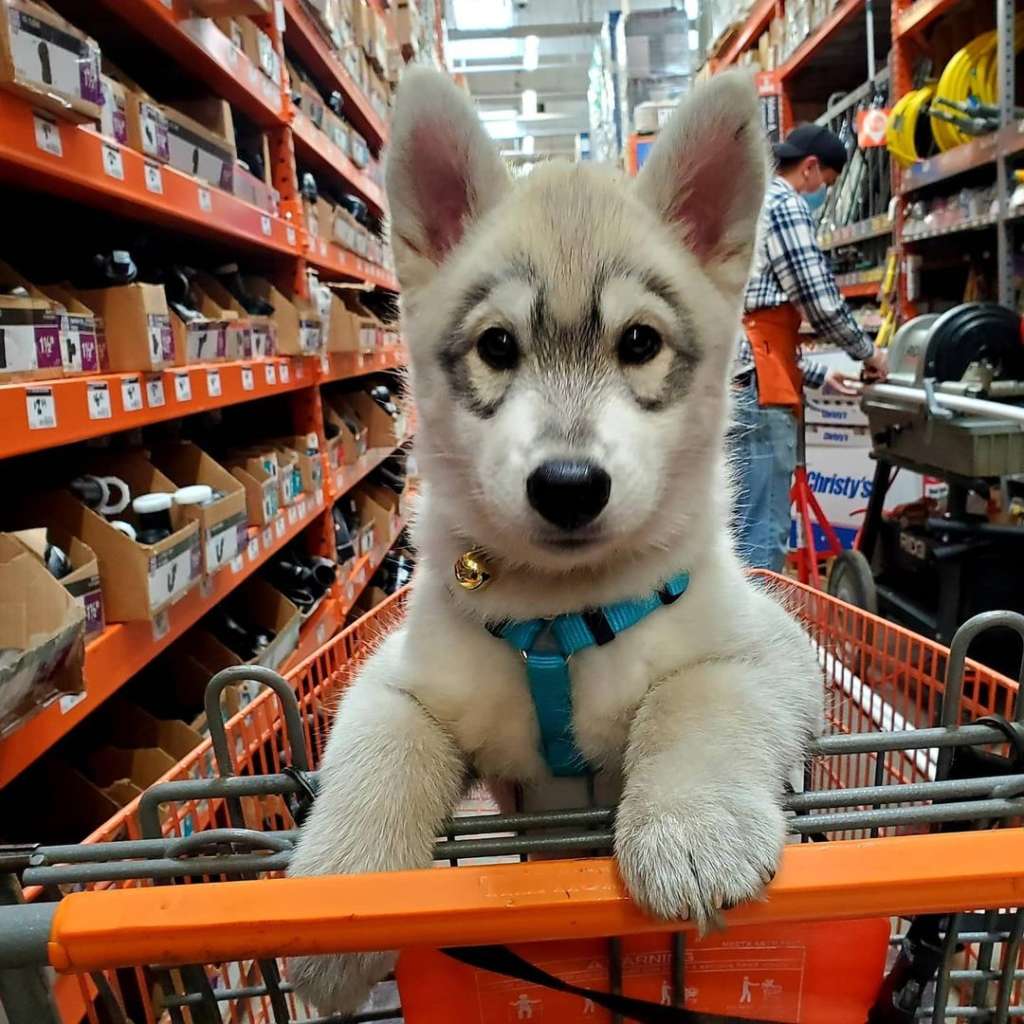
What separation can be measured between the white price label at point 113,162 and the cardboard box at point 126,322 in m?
0.20

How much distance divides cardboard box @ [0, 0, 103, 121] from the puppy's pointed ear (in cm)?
87

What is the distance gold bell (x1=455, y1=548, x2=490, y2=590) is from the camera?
3.23ft

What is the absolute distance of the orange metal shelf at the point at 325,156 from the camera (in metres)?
3.04

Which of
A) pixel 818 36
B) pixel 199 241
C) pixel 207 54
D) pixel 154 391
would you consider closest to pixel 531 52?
pixel 818 36

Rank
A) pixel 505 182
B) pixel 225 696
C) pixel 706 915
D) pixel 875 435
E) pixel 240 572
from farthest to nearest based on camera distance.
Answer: pixel 875 435 < pixel 240 572 < pixel 225 696 < pixel 505 182 < pixel 706 915

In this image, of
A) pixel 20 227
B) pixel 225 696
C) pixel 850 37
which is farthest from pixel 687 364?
pixel 850 37

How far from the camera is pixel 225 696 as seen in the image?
1.91m

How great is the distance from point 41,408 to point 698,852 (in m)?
1.12

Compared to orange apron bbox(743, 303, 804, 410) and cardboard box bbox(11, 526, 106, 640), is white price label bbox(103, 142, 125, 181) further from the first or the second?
orange apron bbox(743, 303, 804, 410)

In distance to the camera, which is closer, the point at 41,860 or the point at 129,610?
the point at 41,860

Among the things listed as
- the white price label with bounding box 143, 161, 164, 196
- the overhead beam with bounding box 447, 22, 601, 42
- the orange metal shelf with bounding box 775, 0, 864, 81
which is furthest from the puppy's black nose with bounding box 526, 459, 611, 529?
the overhead beam with bounding box 447, 22, 601, 42

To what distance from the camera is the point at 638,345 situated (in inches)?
38.0

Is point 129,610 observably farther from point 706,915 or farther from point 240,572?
point 706,915

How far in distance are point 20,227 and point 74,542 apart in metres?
0.93
